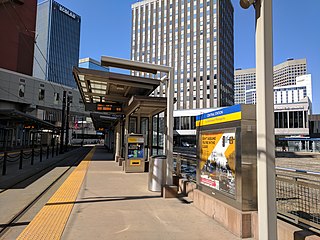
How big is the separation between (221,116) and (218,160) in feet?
2.92

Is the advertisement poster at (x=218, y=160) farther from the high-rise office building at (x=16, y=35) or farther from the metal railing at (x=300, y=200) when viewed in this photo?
the high-rise office building at (x=16, y=35)

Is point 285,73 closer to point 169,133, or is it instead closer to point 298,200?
point 169,133

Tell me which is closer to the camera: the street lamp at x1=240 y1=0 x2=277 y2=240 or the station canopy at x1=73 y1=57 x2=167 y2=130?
the street lamp at x1=240 y1=0 x2=277 y2=240

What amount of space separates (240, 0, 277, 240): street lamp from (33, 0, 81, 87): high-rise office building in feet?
238

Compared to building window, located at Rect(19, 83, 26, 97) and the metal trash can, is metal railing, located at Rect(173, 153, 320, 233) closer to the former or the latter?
the metal trash can

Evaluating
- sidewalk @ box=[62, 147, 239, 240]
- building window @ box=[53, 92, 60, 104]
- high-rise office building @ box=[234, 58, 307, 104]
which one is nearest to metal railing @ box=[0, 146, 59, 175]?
sidewalk @ box=[62, 147, 239, 240]

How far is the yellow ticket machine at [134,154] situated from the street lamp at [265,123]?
391 inches

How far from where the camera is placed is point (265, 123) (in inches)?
125

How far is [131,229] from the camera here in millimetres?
4543

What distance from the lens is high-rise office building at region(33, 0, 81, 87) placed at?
7591cm

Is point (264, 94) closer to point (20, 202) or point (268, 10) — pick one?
point (268, 10)

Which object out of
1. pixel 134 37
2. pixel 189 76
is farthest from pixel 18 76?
pixel 134 37

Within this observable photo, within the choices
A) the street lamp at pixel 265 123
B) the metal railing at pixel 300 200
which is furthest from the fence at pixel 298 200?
the street lamp at pixel 265 123

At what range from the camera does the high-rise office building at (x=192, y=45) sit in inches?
3209
